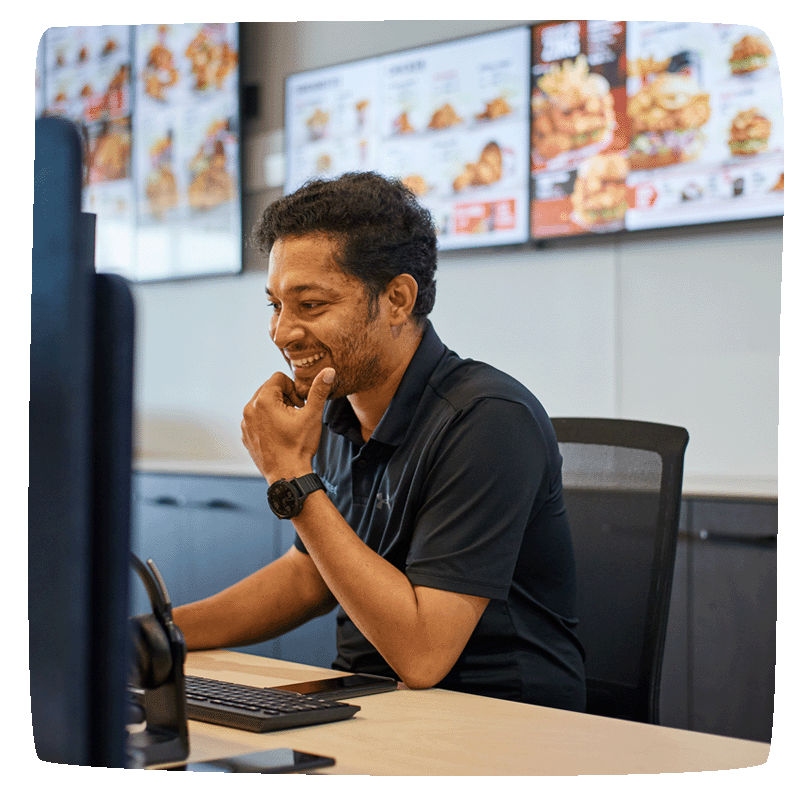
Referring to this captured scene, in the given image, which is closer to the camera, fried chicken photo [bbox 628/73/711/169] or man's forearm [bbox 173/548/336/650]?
man's forearm [bbox 173/548/336/650]

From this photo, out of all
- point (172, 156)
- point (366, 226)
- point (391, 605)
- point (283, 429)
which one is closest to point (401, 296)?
point (366, 226)

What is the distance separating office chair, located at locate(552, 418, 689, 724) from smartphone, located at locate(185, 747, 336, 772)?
1.56 feet

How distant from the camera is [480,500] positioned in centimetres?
91

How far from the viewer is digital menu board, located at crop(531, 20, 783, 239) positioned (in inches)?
55.0

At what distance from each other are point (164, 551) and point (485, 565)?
116cm

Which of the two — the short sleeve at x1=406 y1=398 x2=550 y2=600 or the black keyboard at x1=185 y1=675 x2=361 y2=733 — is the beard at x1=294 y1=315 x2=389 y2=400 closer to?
the short sleeve at x1=406 y1=398 x2=550 y2=600

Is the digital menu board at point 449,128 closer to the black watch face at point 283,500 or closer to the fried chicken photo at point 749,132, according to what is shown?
the fried chicken photo at point 749,132

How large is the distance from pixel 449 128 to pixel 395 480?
1053 mm

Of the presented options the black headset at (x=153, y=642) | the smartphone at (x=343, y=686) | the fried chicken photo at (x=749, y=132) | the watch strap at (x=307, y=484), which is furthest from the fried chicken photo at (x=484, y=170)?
the black headset at (x=153, y=642)

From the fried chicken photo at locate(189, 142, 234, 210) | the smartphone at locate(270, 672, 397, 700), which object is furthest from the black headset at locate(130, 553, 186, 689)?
the fried chicken photo at locate(189, 142, 234, 210)

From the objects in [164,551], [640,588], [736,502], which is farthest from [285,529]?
[640,588]

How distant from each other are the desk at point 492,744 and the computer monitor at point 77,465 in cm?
16

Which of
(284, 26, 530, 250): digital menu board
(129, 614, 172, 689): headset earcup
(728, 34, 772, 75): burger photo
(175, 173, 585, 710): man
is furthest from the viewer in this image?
(284, 26, 530, 250): digital menu board

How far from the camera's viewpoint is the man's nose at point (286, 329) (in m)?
1.00
